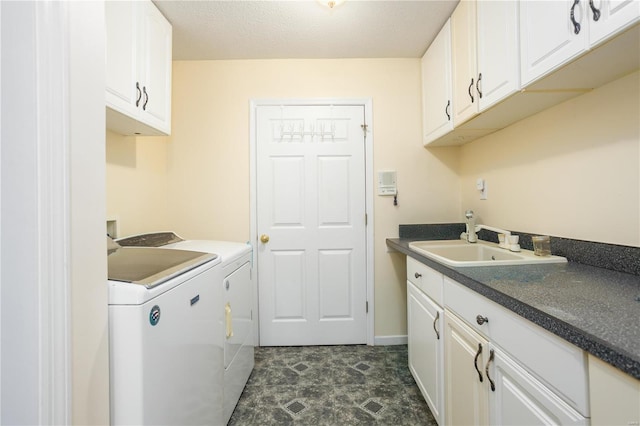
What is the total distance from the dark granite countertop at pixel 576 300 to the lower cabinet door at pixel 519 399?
Answer: 7.1 inches

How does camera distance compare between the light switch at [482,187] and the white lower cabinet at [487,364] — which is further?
the light switch at [482,187]

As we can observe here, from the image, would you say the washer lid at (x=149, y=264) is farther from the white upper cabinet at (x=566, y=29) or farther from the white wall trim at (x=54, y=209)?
the white upper cabinet at (x=566, y=29)

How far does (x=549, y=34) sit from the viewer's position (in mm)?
937

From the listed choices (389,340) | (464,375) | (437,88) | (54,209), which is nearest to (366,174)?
(437,88)

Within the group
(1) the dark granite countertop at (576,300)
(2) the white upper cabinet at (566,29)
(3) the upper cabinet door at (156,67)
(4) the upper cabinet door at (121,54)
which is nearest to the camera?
(1) the dark granite countertop at (576,300)

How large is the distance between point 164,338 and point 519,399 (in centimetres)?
110

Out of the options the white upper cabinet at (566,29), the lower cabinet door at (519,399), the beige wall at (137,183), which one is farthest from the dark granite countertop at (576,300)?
the beige wall at (137,183)

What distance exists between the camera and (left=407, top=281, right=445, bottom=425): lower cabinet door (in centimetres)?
126

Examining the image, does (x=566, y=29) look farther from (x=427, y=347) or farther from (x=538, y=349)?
(x=427, y=347)

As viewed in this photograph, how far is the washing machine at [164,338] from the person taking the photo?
0.75 metres

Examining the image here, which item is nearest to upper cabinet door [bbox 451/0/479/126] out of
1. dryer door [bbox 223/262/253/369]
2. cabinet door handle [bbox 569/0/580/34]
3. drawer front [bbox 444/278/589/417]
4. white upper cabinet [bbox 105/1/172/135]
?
cabinet door handle [bbox 569/0/580/34]

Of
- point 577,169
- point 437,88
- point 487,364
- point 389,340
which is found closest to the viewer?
point 487,364

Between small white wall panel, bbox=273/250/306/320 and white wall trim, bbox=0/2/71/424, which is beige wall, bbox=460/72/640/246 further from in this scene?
white wall trim, bbox=0/2/71/424

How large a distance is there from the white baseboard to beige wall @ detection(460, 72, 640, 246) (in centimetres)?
120
